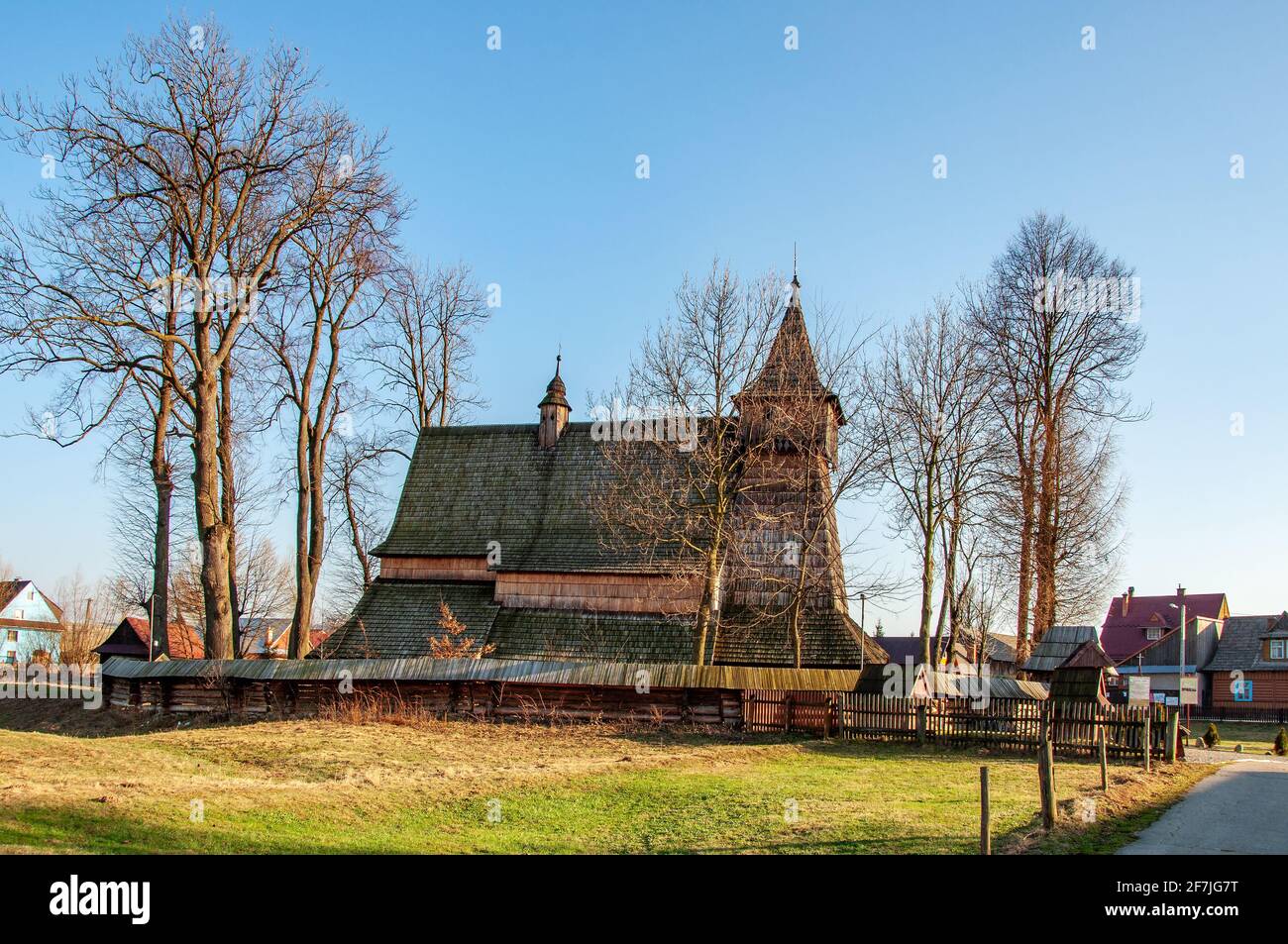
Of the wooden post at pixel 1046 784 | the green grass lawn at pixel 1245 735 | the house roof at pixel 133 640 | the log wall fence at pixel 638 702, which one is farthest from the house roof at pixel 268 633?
the wooden post at pixel 1046 784

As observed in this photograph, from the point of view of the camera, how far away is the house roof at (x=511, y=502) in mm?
30312

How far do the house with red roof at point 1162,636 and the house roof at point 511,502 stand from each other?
1229 inches

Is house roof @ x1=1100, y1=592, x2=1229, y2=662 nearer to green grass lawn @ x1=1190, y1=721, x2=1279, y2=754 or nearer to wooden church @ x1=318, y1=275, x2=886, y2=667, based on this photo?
green grass lawn @ x1=1190, y1=721, x2=1279, y2=754

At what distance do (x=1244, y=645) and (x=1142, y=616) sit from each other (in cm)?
835

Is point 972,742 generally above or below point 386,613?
below

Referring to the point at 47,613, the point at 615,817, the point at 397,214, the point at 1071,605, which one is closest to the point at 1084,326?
the point at 1071,605

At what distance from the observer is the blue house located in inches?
3095

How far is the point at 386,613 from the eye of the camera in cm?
3039

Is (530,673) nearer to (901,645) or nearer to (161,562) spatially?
(161,562)

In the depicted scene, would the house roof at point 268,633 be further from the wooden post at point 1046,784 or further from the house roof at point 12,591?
the wooden post at point 1046,784

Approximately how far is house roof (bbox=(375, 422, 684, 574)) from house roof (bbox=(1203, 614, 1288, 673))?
3864 centimetres
